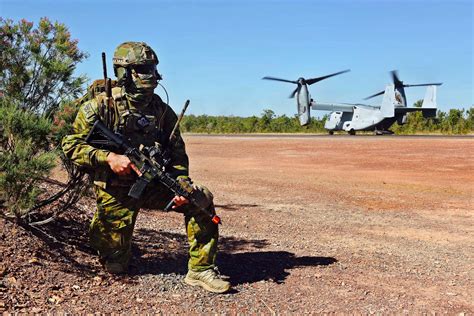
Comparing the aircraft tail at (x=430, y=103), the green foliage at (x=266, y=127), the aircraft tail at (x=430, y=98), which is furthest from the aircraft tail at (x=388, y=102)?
the green foliage at (x=266, y=127)

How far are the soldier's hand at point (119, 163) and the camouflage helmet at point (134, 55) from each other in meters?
0.80

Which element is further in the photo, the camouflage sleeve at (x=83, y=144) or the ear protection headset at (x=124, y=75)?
the ear protection headset at (x=124, y=75)

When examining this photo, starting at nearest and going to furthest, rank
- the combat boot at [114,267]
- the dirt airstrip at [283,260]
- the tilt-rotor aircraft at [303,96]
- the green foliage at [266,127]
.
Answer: the dirt airstrip at [283,260] < the combat boot at [114,267] < the tilt-rotor aircraft at [303,96] < the green foliage at [266,127]

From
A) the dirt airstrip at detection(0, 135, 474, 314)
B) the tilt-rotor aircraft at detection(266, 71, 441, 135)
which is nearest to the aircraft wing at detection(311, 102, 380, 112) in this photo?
the tilt-rotor aircraft at detection(266, 71, 441, 135)

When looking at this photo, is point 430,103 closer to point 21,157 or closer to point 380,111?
point 380,111

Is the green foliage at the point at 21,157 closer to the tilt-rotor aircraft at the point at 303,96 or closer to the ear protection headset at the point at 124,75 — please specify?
the ear protection headset at the point at 124,75

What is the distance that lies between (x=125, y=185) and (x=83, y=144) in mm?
485

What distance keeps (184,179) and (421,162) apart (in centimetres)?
1608

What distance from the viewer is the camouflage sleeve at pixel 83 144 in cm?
404

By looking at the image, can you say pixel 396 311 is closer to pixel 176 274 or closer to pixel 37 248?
pixel 176 274

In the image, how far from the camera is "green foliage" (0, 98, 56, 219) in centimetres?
404

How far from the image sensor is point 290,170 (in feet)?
52.6

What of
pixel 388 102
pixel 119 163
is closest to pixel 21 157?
pixel 119 163

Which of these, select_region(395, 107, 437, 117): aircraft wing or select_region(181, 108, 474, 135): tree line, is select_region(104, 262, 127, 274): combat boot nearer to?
select_region(181, 108, 474, 135): tree line
